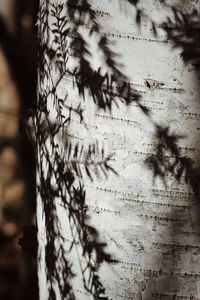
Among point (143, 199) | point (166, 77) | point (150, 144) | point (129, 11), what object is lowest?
point (143, 199)

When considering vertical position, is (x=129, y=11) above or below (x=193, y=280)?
above

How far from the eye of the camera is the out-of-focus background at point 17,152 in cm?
196

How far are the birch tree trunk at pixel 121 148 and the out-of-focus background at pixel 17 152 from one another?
0.85 m

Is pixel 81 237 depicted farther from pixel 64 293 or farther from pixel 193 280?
pixel 193 280

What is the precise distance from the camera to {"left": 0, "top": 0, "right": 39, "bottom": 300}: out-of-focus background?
196 cm

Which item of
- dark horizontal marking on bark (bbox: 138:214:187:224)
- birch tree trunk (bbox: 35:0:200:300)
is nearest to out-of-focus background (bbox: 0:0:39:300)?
birch tree trunk (bbox: 35:0:200:300)

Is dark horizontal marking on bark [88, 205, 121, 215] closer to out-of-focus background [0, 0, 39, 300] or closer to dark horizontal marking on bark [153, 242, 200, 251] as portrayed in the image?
dark horizontal marking on bark [153, 242, 200, 251]

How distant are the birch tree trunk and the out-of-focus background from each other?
851 mm

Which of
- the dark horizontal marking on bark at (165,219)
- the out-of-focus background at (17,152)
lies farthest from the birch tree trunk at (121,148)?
the out-of-focus background at (17,152)

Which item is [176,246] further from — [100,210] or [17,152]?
[17,152]

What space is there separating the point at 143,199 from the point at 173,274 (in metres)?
0.24

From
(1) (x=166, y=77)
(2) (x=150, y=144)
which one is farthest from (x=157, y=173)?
(1) (x=166, y=77)

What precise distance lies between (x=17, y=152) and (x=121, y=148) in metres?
1.25

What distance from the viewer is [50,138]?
1185mm
